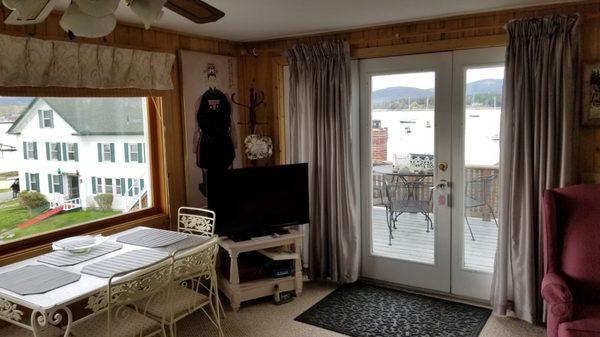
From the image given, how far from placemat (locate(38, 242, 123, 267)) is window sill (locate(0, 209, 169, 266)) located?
0.28 meters

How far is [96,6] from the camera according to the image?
1643 mm

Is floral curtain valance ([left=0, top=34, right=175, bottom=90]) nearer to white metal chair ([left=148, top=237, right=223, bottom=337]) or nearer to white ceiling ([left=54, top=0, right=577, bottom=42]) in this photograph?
white ceiling ([left=54, top=0, right=577, bottom=42])

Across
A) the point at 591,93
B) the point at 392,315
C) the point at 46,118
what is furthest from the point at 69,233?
the point at 591,93

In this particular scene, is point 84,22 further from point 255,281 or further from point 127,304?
point 255,281

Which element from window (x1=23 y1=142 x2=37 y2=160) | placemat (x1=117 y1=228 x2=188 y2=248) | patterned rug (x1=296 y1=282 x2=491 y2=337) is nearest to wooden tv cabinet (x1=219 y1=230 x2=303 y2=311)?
patterned rug (x1=296 y1=282 x2=491 y2=337)

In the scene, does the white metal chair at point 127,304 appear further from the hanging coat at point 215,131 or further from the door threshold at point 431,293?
the door threshold at point 431,293

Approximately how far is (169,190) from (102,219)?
60 cm

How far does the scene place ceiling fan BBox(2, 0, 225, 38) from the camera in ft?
5.29

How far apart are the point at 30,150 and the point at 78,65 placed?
0.67m

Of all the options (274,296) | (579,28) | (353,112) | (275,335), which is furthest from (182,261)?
(579,28)

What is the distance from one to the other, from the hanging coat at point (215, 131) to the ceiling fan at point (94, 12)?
2059mm

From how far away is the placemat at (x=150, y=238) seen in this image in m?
3.10

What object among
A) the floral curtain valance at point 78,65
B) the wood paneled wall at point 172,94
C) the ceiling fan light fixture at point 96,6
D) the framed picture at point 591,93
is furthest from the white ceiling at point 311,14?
the ceiling fan light fixture at point 96,6

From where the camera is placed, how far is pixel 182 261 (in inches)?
107
